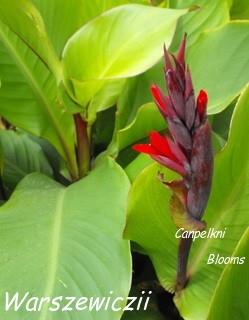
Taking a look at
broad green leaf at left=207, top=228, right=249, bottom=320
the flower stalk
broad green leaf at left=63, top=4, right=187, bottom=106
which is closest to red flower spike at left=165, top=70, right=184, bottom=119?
the flower stalk

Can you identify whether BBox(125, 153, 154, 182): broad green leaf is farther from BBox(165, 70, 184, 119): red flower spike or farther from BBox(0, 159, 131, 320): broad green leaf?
BBox(165, 70, 184, 119): red flower spike

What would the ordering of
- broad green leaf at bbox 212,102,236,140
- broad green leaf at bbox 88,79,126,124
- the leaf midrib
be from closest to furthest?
the leaf midrib → broad green leaf at bbox 88,79,126,124 → broad green leaf at bbox 212,102,236,140

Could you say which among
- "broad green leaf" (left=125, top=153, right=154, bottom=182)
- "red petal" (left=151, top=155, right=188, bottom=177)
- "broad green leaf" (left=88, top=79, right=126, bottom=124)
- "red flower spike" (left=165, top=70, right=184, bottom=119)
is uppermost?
"red flower spike" (left=165, top=70, right=184, bottom=119)

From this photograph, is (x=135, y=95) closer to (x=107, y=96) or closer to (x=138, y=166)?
(x=107, y=96)

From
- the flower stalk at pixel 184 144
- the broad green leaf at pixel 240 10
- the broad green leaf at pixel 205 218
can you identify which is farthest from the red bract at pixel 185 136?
the broad green leaf at pixel 240 10

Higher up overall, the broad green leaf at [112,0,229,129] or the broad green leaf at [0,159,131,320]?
the broad green leaf at [112,0,229,129]

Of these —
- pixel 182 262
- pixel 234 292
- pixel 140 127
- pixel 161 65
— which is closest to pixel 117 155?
pixel 140 127

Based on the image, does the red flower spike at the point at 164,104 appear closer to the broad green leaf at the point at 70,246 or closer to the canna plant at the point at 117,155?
the canna plant at the point at 117,155
